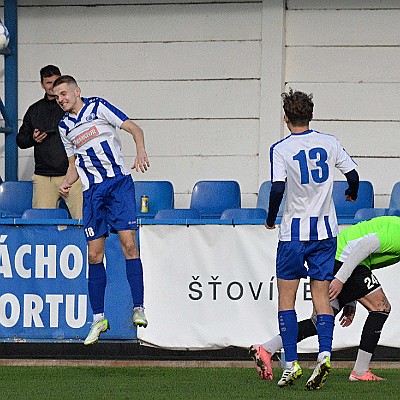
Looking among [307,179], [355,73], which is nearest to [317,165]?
[307,179]

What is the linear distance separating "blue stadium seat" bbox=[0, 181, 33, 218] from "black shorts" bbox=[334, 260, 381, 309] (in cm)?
488

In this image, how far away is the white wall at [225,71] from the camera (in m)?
11.8

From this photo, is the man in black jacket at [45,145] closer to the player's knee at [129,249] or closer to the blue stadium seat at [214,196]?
the blue stadium seat at [214,196]

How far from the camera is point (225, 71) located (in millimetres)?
11977

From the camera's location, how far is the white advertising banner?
845 cm

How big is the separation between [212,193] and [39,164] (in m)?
1.73

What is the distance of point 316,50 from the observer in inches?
465

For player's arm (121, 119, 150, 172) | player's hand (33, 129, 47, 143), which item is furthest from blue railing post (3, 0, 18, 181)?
player's arm (121, 119, 150, 172)

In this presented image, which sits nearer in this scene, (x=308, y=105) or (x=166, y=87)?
(x=308, y=105)

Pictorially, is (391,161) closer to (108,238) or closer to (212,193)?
(212,193)

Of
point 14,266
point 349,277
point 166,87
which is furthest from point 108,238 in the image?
point 166,87

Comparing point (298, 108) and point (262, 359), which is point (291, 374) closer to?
point (262, 359)

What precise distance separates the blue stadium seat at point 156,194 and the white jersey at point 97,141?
3.35 m

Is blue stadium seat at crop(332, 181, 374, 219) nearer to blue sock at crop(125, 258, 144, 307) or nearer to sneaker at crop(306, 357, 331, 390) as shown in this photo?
blue sock at crop(125, 258, 144, 307)
